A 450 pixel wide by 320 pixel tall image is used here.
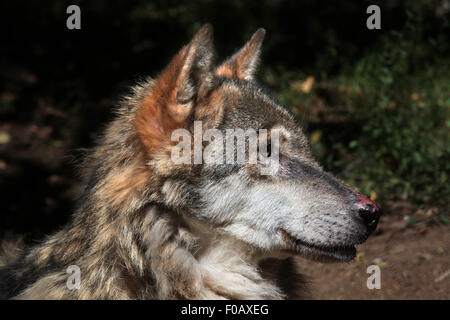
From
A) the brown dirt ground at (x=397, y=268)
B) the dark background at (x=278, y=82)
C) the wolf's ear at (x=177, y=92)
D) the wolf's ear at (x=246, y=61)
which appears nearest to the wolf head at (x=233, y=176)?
the wolf's ear at (x=177, y=92)

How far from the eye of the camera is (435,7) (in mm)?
8898

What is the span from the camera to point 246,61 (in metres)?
4.04

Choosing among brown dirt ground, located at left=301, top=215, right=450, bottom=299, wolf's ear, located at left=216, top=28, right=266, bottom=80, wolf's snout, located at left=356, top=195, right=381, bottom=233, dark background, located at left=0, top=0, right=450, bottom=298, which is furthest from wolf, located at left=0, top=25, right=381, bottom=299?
dark background, located at left=0, top=0, right=450, bottom=298

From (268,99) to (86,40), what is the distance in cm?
614

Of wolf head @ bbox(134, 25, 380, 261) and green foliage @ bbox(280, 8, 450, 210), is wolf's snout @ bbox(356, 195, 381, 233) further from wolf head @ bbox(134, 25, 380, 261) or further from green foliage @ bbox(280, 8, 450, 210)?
green foliage @ bbox(280, 8, 450, 210)

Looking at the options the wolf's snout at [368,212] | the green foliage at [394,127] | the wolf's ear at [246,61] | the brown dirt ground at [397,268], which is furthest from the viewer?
the green foliage at [394,127]

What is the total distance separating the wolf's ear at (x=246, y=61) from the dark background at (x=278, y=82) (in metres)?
2.10

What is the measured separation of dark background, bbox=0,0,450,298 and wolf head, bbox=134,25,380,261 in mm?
2230

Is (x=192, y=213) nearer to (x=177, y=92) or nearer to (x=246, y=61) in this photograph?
(x=177, y=92)

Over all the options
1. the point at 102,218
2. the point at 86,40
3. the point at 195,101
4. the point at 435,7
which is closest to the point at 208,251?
the point at 102,218

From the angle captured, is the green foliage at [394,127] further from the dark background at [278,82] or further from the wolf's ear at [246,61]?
the wolf's ear at [246,61]

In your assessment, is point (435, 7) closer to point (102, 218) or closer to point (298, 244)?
point (298, 244)

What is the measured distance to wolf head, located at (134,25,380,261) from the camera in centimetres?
310

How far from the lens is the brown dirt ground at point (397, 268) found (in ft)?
14.9
